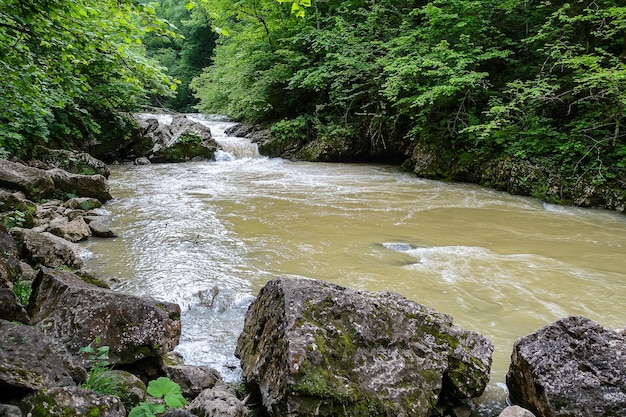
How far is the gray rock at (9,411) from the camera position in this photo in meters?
1.53

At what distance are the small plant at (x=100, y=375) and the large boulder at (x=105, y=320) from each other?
11 cm

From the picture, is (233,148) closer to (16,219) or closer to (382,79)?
(382,79)

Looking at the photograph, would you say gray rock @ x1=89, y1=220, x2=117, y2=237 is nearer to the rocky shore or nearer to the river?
the river

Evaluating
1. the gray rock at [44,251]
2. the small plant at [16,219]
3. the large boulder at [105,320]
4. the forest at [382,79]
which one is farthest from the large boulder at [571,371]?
the small plant at [16,219]

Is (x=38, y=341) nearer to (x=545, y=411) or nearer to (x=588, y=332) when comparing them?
(x=545, y=411)

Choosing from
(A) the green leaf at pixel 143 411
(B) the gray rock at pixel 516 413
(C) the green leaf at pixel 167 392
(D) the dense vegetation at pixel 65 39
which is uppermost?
(D) the dense vegetation at pixel 65 39

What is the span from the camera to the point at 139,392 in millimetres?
2432

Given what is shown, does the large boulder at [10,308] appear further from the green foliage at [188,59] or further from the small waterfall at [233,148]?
the green foliage at [188,59]

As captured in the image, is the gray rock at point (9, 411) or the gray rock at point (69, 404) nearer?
the gray rock at point (9, 411)

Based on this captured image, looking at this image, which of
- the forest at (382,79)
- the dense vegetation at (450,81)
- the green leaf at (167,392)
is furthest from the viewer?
the dense vegetation at (450,81)

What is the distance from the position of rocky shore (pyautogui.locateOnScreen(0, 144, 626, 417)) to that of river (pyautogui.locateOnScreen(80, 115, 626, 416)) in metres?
0.48

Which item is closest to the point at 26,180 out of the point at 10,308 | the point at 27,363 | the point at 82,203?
the point at 82,203

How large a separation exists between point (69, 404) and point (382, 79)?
15.3 m

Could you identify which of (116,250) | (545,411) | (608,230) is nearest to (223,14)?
(116,250)
